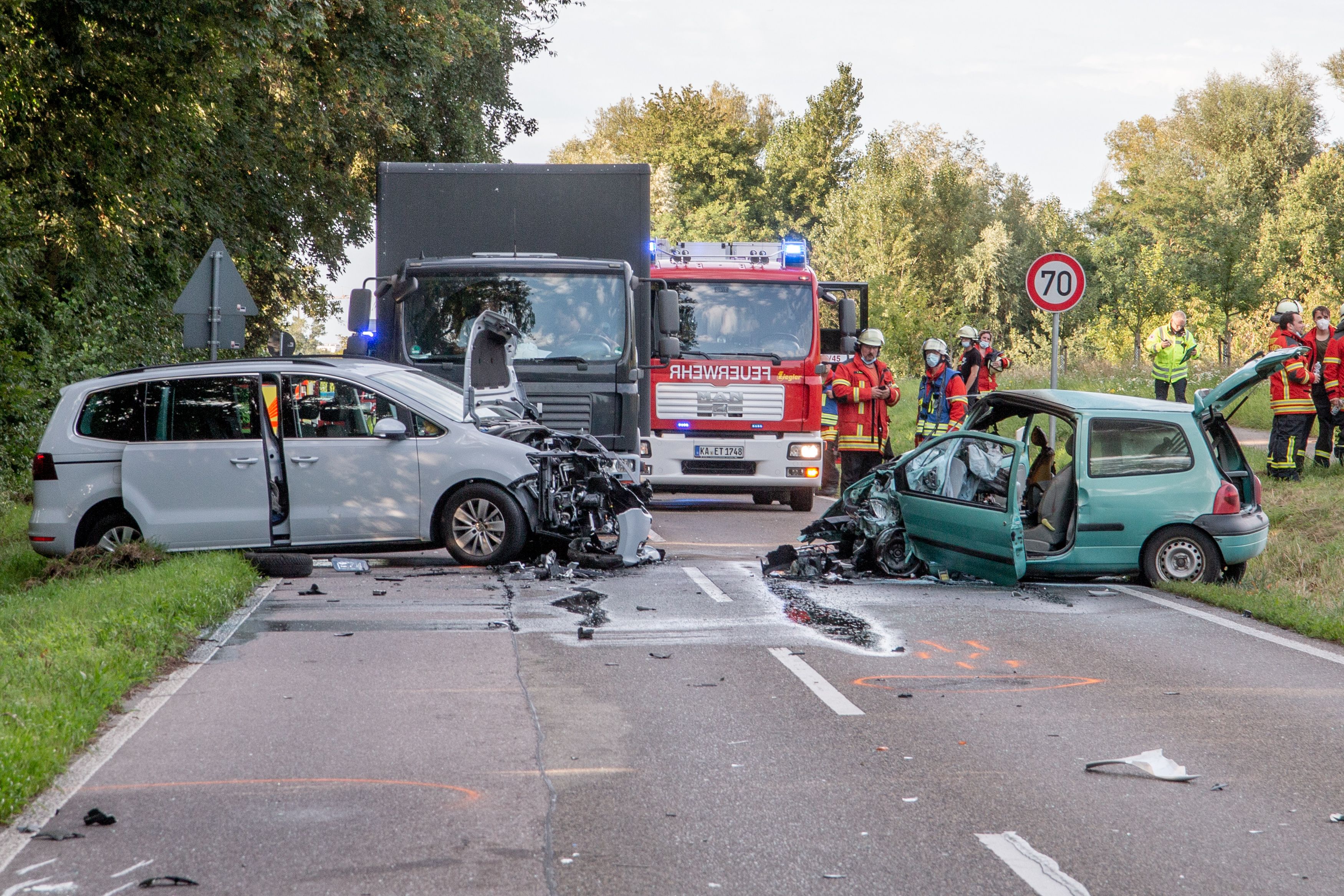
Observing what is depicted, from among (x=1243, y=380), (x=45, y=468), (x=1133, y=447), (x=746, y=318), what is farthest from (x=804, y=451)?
(x=45, y=468)

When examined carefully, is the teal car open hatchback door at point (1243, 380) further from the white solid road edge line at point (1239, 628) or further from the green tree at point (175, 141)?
the green tree at point (175, 141)

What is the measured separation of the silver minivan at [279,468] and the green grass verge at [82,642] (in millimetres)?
443

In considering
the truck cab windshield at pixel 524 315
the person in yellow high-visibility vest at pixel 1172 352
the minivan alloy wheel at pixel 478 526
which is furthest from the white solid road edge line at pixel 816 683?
the person in yellow high-visibility vest at pixel 1172 352

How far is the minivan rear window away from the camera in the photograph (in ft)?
37.6

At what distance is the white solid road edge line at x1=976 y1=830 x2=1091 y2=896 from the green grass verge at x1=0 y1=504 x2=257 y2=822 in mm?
3282

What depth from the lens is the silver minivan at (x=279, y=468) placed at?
1139 cm

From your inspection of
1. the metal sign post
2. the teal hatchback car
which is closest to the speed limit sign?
the metal sign post

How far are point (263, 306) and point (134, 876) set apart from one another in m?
28.4

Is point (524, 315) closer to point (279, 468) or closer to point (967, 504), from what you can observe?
point (279, 468)

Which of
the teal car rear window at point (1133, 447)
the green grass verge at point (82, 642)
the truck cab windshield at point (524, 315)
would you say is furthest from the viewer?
the truck cab windshield at point (524, 315)

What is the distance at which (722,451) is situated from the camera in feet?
56.6

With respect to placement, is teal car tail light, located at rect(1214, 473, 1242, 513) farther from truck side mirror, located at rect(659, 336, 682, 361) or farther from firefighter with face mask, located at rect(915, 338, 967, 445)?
truck side mirror, located at rect(659, 336, 682, 361)

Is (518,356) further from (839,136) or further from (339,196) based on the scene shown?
(839,136)

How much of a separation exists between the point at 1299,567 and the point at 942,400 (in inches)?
196
